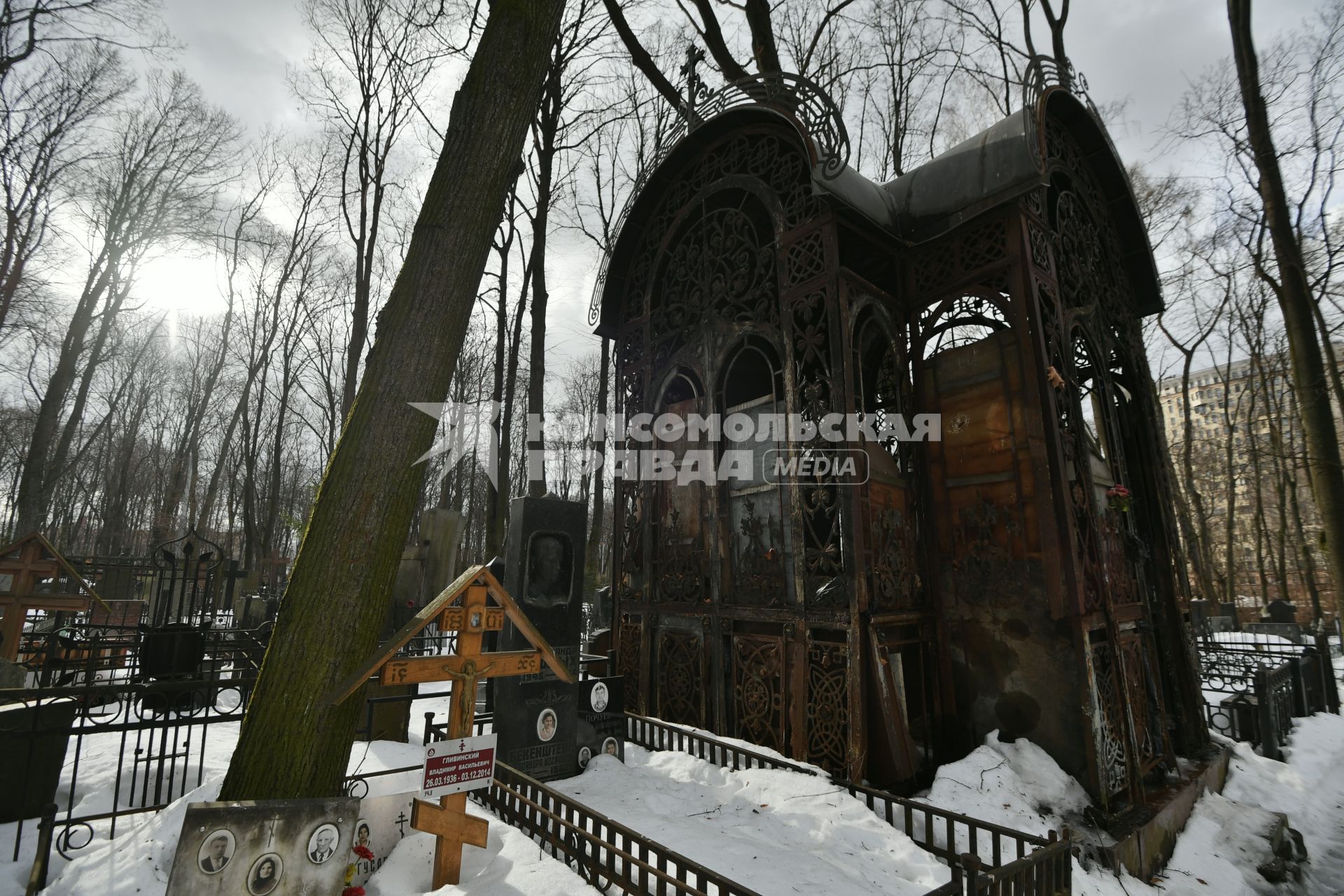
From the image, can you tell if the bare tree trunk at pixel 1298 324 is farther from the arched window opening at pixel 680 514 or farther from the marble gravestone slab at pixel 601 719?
the marble gravestone slab at pixel 601 719

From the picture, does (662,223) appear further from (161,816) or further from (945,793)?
(161,816)

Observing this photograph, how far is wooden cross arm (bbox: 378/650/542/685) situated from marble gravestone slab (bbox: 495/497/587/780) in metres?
2.00

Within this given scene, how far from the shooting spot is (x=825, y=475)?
6.59 meters

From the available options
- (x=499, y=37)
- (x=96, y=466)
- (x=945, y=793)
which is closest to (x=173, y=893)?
(x=945, y=793)

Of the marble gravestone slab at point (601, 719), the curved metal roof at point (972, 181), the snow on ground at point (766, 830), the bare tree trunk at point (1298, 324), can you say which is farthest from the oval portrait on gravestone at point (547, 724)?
the bare tree trunk at point (1298, 324)

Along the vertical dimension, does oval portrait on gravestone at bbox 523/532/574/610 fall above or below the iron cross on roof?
below

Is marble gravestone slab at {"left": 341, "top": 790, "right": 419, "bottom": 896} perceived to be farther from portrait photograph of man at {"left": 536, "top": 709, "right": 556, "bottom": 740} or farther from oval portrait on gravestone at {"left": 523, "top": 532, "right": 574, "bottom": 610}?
oval portrait on gravestone at {"left": 523, "top": 532, "right": 574, "bottom": 610}

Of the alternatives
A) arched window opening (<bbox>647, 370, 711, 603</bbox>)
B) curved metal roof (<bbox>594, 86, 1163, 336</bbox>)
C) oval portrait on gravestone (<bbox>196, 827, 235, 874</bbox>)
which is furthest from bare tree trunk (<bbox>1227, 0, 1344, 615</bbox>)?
oval portrait on gravestone (<bbox>196, 827, 235, 874</bbox>)

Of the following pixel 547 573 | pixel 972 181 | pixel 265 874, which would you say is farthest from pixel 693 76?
pixel 265 874

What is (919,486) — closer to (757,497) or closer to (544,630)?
(757,497)

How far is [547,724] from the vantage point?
6512 millimetres

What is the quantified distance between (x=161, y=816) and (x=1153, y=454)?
11801 millimetres

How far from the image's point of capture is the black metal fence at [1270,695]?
8.69 metres

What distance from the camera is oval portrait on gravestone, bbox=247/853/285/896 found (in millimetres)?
3049
